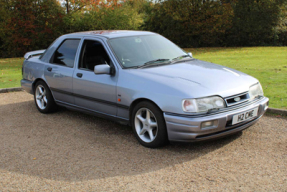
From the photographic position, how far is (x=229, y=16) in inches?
1151

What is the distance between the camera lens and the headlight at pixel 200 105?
14.3 feet

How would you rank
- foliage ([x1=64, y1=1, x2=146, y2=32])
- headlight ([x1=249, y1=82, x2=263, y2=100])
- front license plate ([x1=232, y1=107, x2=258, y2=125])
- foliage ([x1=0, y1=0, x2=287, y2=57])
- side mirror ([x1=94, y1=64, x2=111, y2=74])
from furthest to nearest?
foliage ([x1=64, y1=1, x2=146, y2=32]) → foliage ([x1=0, y1=0, x2=287, y2=57]) → side mirror ([x1=94, y1=64, x2=111, y2=74]) → headlight ([x1=249, y1=82, x2=263, y2=100]) → front license plate ([x1=232, y1=107, x2=258, y2=125])

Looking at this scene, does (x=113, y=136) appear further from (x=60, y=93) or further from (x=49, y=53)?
(x=49, y=53)

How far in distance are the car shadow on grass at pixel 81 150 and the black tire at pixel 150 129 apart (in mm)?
116

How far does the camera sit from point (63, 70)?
628 centimetres

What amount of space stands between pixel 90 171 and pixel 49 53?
3.47 meters

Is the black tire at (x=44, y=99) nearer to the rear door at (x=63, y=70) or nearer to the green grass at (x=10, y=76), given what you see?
the rear door at (x=63, y=70)

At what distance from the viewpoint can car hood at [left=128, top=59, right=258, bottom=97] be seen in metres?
4.51

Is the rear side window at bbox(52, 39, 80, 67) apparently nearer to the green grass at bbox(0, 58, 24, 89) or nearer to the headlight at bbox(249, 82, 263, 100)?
the headlight at bbox(249, 82, 263, 100)

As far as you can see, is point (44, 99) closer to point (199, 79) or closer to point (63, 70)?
point (63, 70)

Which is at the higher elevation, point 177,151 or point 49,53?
point 49,53

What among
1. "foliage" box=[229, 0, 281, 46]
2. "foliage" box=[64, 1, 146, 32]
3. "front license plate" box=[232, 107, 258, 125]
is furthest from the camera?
"foliage" box=[229, 0, 281, 46]

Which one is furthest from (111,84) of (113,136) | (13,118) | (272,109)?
(272,109)

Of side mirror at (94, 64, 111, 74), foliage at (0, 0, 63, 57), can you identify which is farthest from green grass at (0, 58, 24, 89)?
foliage at (0, 0, 63, 57)
